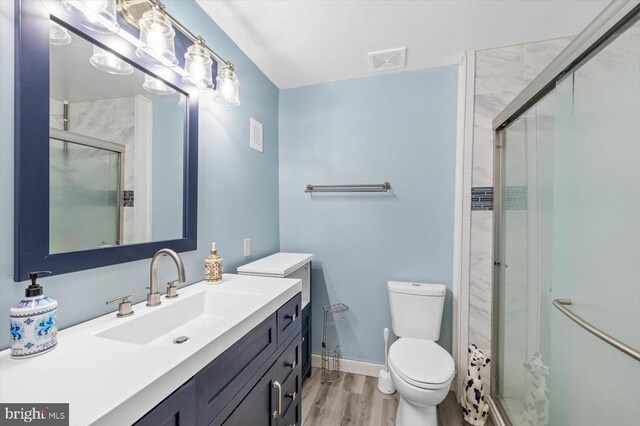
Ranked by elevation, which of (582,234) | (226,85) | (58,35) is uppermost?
(226,85)

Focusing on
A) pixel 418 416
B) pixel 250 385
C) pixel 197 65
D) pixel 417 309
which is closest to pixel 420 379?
pixel 418 416

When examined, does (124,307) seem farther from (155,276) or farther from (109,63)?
(109,63)

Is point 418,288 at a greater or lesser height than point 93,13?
lesser

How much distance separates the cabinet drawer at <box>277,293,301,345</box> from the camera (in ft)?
3.84

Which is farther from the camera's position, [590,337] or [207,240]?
[207,240]

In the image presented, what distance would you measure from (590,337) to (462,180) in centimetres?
112

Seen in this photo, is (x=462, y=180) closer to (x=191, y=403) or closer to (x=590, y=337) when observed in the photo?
(x=590, y=337)

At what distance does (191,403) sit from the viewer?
0.66 metres

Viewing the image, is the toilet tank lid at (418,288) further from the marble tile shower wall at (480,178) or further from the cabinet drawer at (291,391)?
the cabinet drawer at (291,391)

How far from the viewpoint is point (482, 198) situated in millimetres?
1805

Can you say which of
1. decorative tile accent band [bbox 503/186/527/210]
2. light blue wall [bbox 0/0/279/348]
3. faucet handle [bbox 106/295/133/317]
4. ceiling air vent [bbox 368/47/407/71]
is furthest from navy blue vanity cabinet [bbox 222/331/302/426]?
ceiling air vent [bbox 368/47/407/71]

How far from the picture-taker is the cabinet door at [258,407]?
86 centimetres

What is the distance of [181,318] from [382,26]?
1.86 metres

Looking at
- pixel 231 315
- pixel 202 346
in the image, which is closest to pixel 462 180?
pixel 231 315
